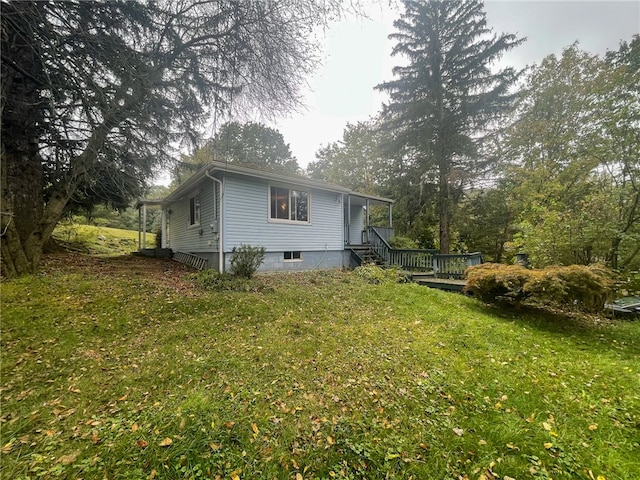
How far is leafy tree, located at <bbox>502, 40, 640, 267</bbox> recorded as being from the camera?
22.1ft

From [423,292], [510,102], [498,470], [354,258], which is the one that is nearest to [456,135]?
[510,102]

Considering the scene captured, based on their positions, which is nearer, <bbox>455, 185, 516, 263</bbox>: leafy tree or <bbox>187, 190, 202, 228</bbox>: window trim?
<bbox>187, 190, 202, 228</bbox>: window trim

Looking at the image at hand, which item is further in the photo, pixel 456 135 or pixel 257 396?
pixel 456 135

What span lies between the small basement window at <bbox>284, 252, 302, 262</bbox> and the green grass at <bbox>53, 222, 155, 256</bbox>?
10385mm

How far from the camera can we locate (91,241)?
14562 millimetres

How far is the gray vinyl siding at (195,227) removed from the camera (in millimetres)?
8781

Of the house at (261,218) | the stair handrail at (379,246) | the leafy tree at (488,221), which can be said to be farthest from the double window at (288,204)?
the leafy tree at (488,221)

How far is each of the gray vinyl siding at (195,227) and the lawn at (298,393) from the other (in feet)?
12.5

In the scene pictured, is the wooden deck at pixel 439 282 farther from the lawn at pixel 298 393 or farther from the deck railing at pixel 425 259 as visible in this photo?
the lawn at pixel 298 393

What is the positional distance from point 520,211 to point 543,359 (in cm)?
1199

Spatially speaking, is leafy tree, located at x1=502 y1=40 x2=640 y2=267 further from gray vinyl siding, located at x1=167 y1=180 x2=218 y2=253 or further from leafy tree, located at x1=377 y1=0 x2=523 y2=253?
gray vinyl siding, located at x1=167 y1=180 x2=218 y2=253

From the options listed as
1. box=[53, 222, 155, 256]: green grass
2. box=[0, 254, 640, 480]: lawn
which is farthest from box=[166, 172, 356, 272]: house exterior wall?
box=[53, 222, 155, 256]: green grass

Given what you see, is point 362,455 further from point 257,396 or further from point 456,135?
point 456,135

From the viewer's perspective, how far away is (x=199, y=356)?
3.54 meters
